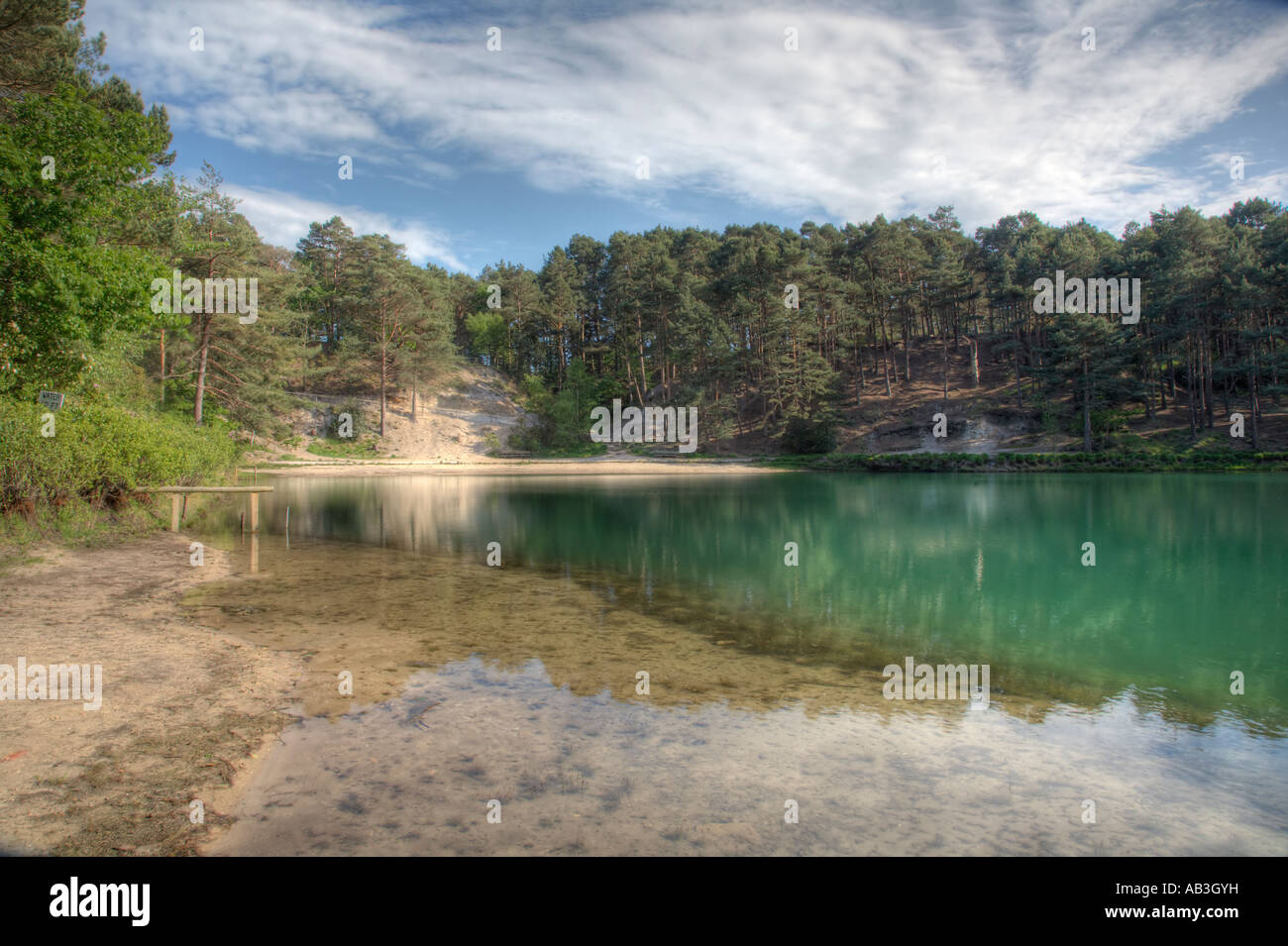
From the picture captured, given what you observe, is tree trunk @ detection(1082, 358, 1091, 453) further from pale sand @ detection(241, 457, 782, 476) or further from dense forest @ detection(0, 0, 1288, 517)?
pale sand @ detection(241, 457, 782, 476)

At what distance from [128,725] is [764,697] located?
6171 millimetres

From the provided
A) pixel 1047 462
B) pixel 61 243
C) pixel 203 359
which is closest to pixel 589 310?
pixel 203 359

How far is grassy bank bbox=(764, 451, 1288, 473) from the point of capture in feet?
155

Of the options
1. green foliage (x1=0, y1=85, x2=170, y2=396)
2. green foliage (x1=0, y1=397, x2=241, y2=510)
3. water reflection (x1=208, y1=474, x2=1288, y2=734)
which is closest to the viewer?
water reflection (x1=208, y1=474, x2=1288, y2=734)

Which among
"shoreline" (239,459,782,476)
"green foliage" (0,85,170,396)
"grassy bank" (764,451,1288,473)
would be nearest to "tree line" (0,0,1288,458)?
"green foliage" (0,85,170,396)

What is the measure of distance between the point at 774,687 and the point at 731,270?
6217 cm

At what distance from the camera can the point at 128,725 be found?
5.98 m

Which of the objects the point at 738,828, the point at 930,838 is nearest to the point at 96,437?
the point at 738,828

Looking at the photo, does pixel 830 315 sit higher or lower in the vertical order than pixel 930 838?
higher

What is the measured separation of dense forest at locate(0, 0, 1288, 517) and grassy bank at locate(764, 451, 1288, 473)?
3985 mm

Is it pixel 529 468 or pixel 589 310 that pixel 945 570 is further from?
pixel 589 310

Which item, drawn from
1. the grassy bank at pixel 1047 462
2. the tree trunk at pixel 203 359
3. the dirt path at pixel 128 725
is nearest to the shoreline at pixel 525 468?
the grassy bank at pixel 1047 462

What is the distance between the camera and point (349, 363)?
2606 inches
